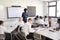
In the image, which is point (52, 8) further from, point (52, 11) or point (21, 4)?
point (21, 4)

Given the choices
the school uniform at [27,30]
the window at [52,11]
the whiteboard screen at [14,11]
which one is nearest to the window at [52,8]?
the window at [52,11]

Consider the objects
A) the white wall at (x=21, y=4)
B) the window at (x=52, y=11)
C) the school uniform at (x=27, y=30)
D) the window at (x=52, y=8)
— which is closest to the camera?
the school uniform at (x=27, y=30)

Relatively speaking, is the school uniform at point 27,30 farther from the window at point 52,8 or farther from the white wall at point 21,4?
the window at point 52,8

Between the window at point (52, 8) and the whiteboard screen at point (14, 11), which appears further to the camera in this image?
the window at point (52, 8)

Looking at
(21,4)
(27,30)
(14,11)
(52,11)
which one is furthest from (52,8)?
(27,30)

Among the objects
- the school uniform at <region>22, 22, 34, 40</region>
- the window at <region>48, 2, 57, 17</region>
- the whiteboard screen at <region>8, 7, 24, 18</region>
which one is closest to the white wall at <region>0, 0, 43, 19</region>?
the whiteboard screen at <region>8, 7, 24, 18</region>

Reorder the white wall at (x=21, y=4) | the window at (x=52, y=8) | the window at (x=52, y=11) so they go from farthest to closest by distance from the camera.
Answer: the window at (x=52, y=11)
the window at (x=52, y=8)
the white wall at (x=21, y=4)

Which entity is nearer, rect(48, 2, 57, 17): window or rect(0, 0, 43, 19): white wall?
rect(0, 0, 43, 19): white wall

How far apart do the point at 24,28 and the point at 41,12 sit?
545 cm

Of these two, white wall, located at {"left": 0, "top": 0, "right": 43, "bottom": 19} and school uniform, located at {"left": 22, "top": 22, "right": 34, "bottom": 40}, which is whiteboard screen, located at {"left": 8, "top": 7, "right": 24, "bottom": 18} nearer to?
white wall, located at {"left": 0, "top": 0, "right": 43, "bottom": 19}

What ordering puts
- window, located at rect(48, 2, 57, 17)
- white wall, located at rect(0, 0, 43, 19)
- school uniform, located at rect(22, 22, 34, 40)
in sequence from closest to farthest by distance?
school uniform, located at rect(22, 22, 34, 40) → white wall, located at rect(0, 0, 43, 19) → window, located at rect(48, 2, 57, 17)

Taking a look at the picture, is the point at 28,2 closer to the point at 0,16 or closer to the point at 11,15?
the point at 11,15

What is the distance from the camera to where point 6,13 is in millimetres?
8344

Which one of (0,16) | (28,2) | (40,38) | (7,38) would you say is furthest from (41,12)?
(40,38)
